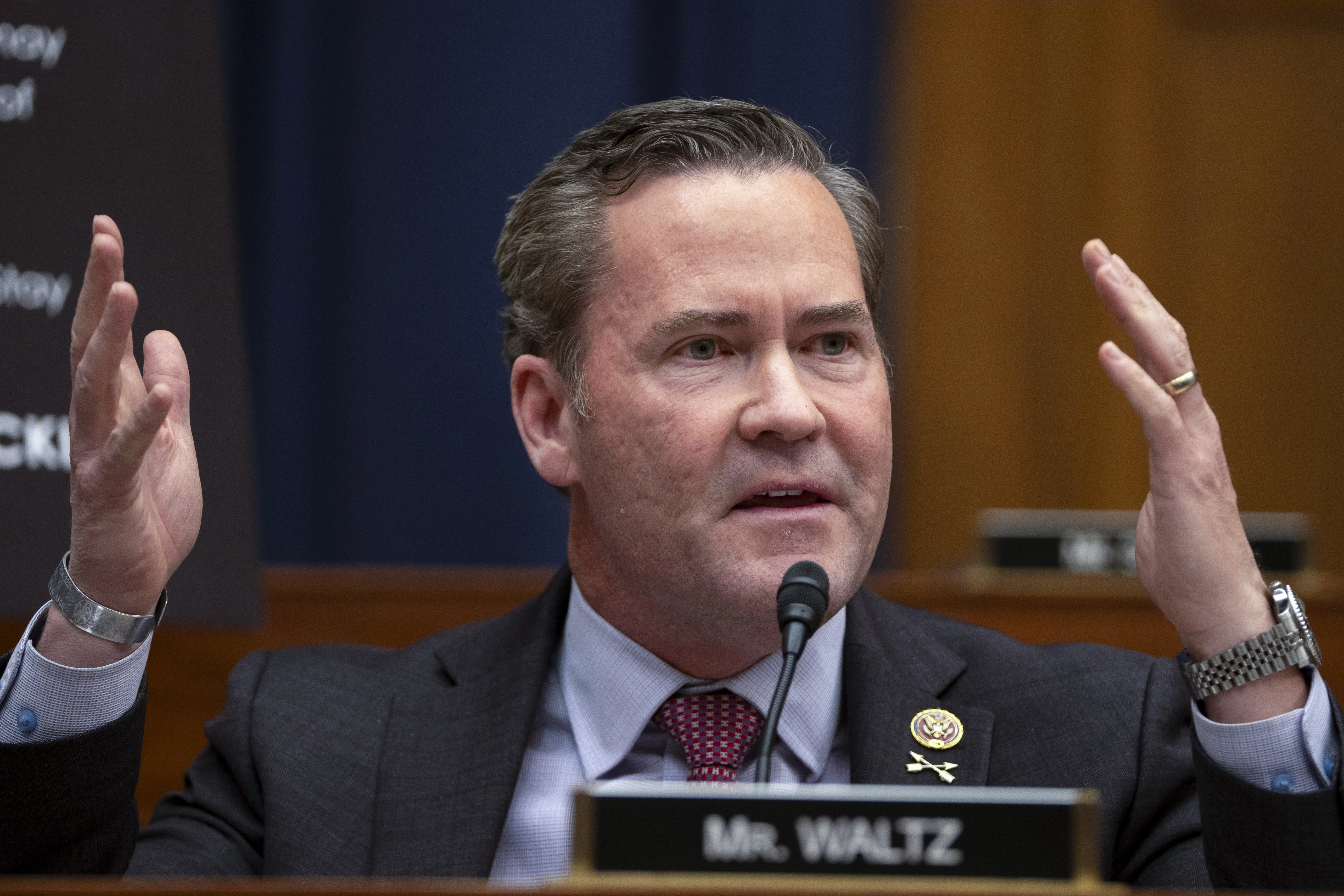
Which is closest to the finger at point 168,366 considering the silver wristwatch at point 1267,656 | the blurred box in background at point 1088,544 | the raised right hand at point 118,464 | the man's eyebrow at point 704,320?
the raised right hand at point 118,464

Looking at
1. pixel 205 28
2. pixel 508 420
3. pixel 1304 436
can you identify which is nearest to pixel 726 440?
pixel 205 28

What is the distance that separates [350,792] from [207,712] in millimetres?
644

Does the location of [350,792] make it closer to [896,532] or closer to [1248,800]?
[1248,800]

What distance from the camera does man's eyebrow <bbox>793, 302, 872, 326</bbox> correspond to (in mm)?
1697

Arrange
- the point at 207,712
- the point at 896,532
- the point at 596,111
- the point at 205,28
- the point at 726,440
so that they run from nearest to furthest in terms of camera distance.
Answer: the point at 726,440 < the point at 205,28 < the point at 207,712 < the point at 596,111 < the point at 896,532

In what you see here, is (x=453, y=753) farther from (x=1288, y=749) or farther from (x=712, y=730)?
(x=1288, y=749)

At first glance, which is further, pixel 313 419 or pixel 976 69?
pixel 976 69

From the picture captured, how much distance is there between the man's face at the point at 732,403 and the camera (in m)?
1.63

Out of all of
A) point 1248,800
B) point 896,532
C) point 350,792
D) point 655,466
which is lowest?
point 896,532

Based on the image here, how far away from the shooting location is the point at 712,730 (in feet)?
5.68

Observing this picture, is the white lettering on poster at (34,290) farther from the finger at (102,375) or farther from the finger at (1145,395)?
the finger at (1145,395)

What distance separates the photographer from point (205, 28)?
202 cm

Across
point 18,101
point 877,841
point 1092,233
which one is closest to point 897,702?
point 877,841

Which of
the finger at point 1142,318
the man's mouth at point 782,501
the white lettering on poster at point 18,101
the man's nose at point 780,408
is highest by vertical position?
the white lettering on poster at point 18,101
